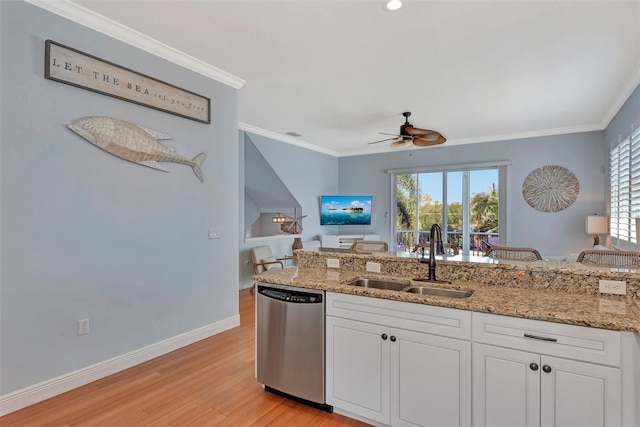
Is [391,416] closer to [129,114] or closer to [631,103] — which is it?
[129,114]

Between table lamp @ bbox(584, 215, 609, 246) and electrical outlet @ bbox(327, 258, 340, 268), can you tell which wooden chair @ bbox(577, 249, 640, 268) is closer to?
electrical outlet @ bbox(327, 258, 340, 268)

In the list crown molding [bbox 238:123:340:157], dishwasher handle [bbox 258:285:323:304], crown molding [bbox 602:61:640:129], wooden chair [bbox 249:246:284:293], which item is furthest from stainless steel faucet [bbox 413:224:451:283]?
crown molding [bbox 238:123:340:157]

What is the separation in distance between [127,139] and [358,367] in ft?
8.29

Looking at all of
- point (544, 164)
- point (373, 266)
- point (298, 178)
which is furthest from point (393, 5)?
point (544, 164)

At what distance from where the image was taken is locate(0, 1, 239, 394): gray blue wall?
2.23 metres

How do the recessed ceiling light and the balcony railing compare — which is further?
the balcony railing

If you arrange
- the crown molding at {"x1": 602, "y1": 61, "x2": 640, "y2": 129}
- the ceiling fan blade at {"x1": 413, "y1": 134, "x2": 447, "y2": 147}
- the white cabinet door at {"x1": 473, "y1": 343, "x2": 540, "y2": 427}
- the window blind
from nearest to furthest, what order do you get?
the white cabinet door at {"x1": 473, "y1": 343, "x2": 540, "y2": 427} → the crown molding at {"x1": 602, "y1": 61, "x2": 640, "y2": 129} → the window blind → the ceiling fan blade at {"x1": 413, "y1": 134, "x2": 447, "y2": 147}

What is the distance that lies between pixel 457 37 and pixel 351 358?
2642mm

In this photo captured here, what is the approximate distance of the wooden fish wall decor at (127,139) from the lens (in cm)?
260

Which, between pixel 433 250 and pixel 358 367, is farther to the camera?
pixel 433 250

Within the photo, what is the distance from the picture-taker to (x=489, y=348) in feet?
5.55

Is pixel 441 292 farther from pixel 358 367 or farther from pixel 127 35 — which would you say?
pixel 127 35

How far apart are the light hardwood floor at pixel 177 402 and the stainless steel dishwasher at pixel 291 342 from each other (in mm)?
132

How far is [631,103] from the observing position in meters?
3.90
